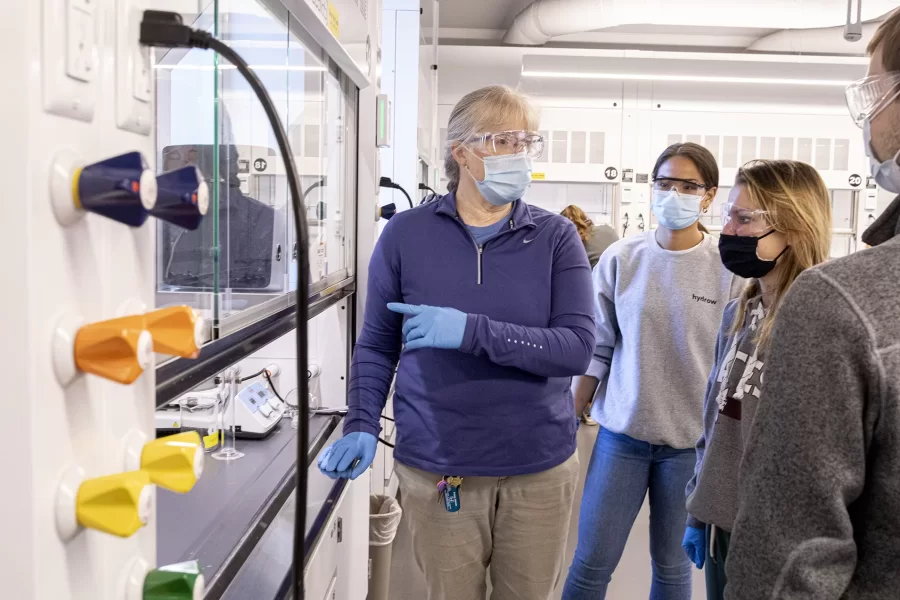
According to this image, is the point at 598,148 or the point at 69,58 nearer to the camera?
the point at 69,58

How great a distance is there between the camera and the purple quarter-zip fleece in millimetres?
1425

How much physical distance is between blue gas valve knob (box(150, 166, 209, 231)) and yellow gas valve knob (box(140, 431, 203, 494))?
0.16m

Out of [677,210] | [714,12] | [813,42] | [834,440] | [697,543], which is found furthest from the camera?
[813,42]

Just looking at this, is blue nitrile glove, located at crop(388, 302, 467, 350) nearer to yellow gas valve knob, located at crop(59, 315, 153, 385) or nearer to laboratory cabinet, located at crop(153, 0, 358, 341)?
laboratory cabinet, located at crop(153, 0, 358, 341)

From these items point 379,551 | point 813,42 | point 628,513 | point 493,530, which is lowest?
point 379,551

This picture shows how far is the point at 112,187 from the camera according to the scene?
0.45 meters

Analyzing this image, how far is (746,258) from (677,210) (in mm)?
514

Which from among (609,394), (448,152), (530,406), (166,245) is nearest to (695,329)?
(609,394)

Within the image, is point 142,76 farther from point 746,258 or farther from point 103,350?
point 746,258

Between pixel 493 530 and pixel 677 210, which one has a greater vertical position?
pixel 677 210

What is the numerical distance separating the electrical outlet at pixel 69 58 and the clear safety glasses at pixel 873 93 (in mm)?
834

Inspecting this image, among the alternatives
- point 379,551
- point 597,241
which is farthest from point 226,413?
point 597,241

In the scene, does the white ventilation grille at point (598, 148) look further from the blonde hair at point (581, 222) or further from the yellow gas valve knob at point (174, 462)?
the yellow gas valve knob at point (174, 462)

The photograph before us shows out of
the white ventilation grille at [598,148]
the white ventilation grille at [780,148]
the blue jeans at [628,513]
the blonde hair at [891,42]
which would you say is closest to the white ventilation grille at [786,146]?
the white ventilation grille at [780,148]
